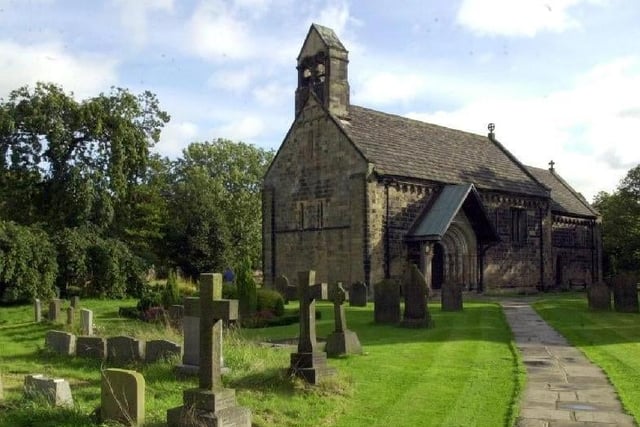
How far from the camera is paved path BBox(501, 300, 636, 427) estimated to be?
26.2ft

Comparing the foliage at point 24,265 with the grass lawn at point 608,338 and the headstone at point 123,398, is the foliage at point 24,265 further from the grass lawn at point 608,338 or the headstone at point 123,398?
the headstone at point 123,398

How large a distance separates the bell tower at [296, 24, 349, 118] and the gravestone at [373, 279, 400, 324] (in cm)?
1468

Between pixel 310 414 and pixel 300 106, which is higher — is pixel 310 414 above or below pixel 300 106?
below

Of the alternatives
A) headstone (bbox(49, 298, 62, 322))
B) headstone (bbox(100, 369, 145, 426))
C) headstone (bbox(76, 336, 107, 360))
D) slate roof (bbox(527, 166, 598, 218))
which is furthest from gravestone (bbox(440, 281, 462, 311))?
slate roof (bbox(527, 166, 598, 218))

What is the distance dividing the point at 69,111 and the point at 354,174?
1616 cm

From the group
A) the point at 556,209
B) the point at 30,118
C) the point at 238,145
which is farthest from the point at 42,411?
the point at 238,145

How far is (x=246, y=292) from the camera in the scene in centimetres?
2103

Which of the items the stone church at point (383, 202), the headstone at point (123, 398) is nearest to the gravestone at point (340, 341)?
the headstone at point (123, 398)

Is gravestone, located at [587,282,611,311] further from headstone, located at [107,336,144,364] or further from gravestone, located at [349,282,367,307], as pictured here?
headstone, located at [107,336,144,364]

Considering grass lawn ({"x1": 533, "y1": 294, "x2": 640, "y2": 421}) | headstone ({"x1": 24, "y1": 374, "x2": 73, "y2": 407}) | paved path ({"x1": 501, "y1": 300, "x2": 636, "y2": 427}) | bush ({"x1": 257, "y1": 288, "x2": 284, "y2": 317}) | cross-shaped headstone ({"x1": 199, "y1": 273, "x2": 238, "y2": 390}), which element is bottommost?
paved path ({"x1": 501, "y1": 300, "x2": 636, "y2": 427})

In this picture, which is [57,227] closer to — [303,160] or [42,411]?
[303,160]

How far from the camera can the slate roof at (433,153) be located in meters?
31.0

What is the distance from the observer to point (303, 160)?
1282 inches

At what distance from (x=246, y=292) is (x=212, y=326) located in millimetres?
13807
